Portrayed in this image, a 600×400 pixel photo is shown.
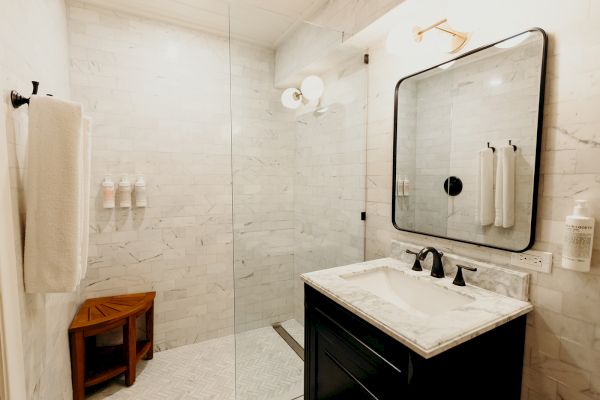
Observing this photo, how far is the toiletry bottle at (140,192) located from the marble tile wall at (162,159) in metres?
0.06

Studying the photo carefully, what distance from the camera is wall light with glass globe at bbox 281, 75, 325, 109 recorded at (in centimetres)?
200

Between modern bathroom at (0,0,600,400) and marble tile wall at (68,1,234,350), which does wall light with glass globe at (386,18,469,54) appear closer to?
modern bathroom at (0,0,600,400)

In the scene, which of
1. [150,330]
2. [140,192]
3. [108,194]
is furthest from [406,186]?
[150,330]

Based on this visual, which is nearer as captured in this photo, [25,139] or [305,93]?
[25,139]

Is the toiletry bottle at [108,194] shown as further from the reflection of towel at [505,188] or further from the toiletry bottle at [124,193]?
the reflection of towel at [505,188]

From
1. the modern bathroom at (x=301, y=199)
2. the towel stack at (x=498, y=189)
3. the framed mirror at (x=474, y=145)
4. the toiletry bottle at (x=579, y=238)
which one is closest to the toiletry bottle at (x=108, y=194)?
the modern bathroom at (x=301, y=199)

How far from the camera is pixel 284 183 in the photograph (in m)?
2.03

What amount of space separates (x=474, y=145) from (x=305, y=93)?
1190 mm

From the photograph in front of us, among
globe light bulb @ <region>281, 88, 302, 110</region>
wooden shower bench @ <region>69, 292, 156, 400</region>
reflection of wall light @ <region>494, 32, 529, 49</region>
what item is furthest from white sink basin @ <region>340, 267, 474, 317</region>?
wooden shower bench @ <region>69, 292, 156, 400</region>

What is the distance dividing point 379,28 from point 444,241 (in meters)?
1.30

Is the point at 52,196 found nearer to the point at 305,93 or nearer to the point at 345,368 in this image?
the point at 345,368

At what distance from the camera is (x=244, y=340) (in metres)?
1.96

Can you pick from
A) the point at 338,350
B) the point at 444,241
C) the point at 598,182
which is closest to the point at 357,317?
the point at 338,350

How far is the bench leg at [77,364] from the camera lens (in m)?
1.76
